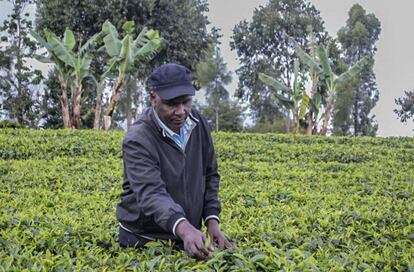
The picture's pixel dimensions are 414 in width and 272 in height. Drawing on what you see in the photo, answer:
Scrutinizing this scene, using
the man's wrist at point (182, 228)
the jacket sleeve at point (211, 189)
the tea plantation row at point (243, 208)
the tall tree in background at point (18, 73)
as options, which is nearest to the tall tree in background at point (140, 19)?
→ the tall tree in background at point (18, 73)

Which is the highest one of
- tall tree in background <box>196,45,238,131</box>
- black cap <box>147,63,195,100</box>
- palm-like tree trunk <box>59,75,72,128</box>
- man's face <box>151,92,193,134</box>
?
tall tree in background <box>196,45,238,131</box>

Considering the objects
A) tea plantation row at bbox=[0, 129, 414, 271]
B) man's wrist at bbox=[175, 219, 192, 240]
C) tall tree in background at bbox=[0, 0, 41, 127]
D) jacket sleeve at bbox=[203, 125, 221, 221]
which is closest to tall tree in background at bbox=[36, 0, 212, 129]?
tall tree in background at bbox=[0, 0, 41, 127]

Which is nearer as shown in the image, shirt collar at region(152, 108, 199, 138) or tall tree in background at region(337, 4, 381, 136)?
shirt collar at region(152, 108, 199, 138)

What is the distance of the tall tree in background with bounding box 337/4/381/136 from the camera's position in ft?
110

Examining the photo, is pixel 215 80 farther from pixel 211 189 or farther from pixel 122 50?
pixel 211 189

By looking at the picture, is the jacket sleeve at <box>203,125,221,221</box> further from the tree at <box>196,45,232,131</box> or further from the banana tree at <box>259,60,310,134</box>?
the tree at <box>196,45,232,131</box>

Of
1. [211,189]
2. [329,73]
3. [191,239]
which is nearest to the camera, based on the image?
[191,239]

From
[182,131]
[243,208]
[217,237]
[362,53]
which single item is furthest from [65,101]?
[362,53]

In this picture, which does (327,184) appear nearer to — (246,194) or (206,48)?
(246,194)

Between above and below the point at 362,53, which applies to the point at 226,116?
below

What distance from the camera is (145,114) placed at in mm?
2711

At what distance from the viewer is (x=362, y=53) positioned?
34.5 m

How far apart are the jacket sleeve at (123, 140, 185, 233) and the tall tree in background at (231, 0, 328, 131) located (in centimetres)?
2939

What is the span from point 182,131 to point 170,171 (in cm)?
22
